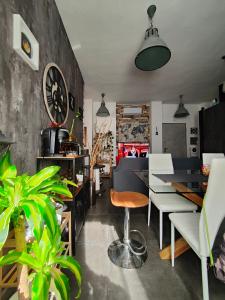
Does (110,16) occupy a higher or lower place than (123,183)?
higher

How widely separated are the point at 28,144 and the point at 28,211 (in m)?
1.02

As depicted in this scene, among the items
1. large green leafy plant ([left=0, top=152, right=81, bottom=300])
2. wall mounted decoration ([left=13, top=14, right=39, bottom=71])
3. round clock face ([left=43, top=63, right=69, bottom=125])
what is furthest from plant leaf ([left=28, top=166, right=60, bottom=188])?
round clock face ([left=43, top=63, right=69, bottom=125])

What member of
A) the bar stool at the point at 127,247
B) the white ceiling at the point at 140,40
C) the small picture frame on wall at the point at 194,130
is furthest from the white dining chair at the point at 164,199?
the small picture frame on wall at the point at 194,130

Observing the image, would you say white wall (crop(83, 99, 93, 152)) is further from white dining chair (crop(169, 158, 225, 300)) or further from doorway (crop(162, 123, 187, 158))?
white dining chair (crop(169, 158, 225, 300))

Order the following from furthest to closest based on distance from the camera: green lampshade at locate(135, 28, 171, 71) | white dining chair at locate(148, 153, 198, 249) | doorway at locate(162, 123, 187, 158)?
doorway at locate(162, 123, 187, 158) → green lampshade at locate(135, 28, 171, 71) → white dining chair at locate(148, 153, 198, 249)

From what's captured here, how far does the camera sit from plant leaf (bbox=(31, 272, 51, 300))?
549mm

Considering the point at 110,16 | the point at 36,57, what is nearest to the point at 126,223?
the point at 36,57

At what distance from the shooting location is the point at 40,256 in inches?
26.2

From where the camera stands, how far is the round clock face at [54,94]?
1.79 metres

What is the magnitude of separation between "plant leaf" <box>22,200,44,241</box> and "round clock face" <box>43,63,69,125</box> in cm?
147

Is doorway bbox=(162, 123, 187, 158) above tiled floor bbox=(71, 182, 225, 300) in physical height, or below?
above

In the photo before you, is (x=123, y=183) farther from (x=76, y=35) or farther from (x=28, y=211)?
(x=76, y=35)

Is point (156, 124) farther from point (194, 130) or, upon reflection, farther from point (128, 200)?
point (128, 200)

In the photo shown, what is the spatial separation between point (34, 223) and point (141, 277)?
1.34 metres
